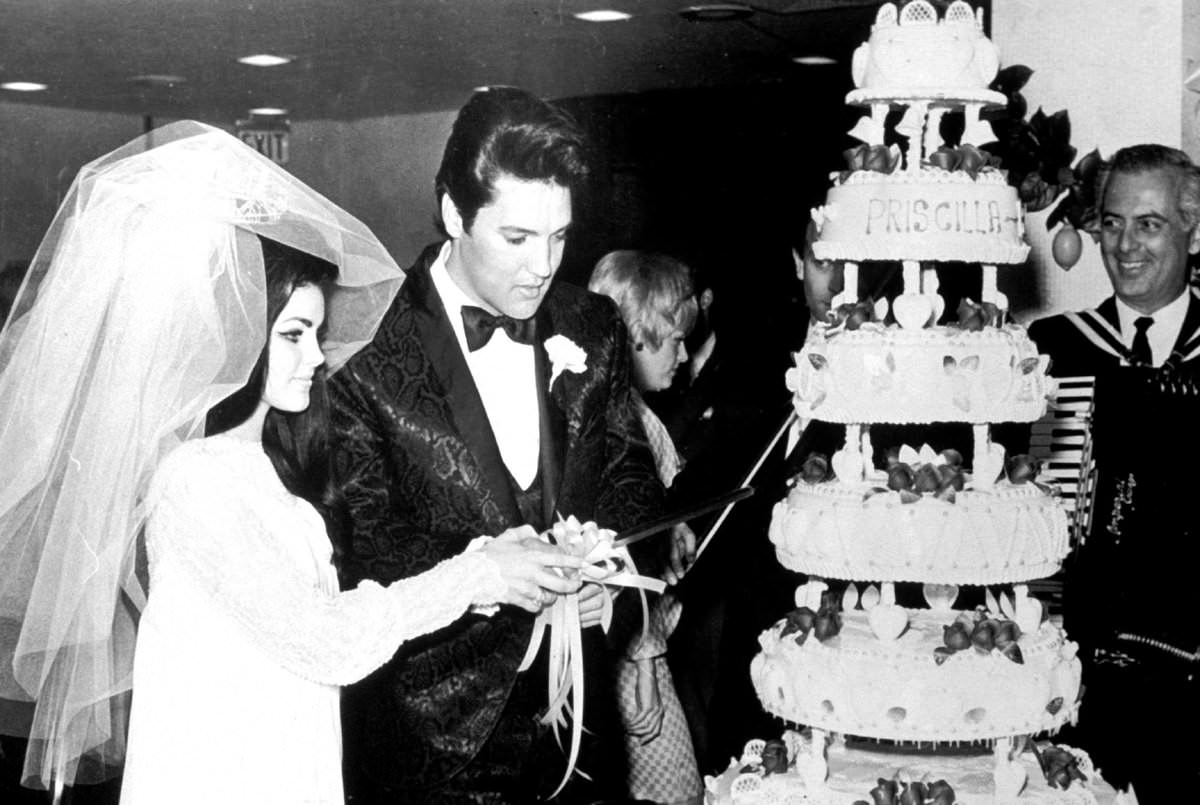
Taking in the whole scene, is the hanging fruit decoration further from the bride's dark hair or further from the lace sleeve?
the lace sleeve

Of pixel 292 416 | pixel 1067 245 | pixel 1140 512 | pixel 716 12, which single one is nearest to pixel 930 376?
pixel 1140 512

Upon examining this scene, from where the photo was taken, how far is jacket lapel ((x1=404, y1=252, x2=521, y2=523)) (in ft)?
8.78

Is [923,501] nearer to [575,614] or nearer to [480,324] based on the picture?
[575,614]

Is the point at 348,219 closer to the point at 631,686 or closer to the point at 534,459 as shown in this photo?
the point at 534,459

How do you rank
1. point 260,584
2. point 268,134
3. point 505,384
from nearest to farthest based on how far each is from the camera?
point 260,584 → point 505,384 → point 268,134

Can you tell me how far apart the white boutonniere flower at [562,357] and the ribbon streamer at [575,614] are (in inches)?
13.8

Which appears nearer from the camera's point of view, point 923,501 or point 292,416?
point 292,416

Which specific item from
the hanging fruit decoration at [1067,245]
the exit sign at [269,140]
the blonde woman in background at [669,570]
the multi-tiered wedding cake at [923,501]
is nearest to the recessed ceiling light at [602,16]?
the blonde woman in background at [669,570]

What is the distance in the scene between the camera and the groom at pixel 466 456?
2.66 m

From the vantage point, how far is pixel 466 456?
8.76 ft

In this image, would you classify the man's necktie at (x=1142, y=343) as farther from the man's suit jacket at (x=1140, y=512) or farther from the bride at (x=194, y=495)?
the bride at (x=194, y=495)

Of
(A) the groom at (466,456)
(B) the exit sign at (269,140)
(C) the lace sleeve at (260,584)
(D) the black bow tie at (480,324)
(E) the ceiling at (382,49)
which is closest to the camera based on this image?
(C) the lace sleeve at (260,584)

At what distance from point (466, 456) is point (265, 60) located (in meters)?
4.94

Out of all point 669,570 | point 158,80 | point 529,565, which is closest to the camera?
point 529,565
